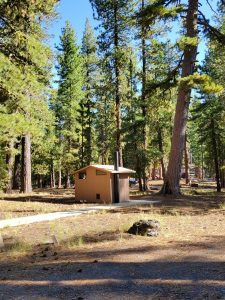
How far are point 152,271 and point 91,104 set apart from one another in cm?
3819

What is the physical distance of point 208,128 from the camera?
34.6 metres

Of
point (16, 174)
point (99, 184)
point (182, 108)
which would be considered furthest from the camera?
point (16, 174)

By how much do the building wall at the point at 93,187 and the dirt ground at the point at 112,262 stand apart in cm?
885

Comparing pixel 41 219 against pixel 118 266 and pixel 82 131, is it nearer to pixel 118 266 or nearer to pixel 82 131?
pixel 118 266

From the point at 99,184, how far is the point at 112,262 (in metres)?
14.3

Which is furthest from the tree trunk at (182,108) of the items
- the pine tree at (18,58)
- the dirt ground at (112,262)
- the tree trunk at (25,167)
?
the tree trunk at (25,167)

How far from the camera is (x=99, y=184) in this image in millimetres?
21266

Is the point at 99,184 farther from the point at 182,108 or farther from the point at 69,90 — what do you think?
the point at 69,90

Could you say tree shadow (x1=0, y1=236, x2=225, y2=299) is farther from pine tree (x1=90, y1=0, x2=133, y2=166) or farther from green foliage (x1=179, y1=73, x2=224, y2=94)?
pine tree (x1=90, y1=0, x2=133, y2=166)

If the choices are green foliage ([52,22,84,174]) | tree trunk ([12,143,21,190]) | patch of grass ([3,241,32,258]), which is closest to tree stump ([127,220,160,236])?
patch of grass ([3,241,32,258])

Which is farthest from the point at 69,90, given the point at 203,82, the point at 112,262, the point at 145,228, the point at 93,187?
the point at 112,262

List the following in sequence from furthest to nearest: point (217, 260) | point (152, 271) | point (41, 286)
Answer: point (217, 260) < point (152, 271) < point (41, 286)

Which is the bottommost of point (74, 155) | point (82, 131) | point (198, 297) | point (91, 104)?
point (198, 297)

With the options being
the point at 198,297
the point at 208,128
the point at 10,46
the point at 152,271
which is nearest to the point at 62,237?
the point at 152,271
